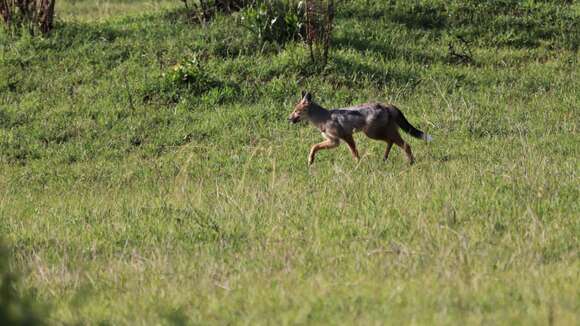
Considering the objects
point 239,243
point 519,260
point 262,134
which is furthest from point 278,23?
point 519,260

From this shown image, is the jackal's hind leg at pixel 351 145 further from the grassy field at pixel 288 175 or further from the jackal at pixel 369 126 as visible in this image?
the grassy field at pixel 288 175

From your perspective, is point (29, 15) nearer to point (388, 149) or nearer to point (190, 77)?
point (190, 77)

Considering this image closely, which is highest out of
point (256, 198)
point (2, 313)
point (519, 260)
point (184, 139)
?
point (2, 313)

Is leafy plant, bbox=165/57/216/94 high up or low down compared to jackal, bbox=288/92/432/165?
down

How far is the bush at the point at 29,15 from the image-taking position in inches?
585

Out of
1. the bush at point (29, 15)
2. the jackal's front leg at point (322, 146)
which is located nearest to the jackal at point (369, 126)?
the jackal's front leg at point (322, 146)

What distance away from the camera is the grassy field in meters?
5.78

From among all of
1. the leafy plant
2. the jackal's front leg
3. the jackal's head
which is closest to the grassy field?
the leafy plant

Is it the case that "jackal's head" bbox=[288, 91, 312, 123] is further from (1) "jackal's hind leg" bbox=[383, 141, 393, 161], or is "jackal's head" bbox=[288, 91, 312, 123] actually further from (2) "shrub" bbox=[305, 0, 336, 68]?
(2) "shrub" bbox=[305, 0, 336, 68]

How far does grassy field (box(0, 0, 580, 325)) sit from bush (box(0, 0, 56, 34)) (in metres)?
0.28

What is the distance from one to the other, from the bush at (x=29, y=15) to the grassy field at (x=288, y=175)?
28cm

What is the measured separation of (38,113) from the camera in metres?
12.7

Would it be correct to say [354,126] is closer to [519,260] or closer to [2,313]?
[519,260]

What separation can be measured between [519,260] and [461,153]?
4.16m
